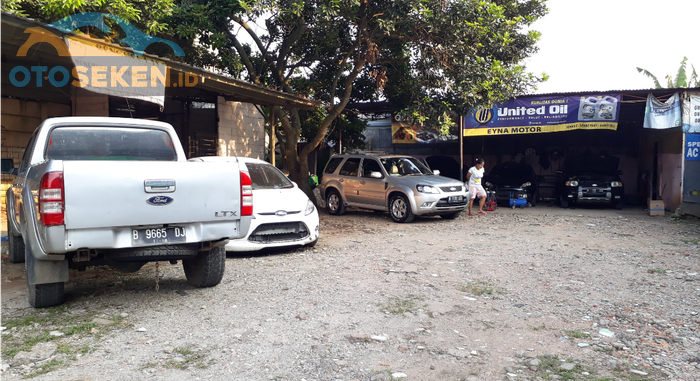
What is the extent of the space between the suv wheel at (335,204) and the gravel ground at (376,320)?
5.89 metres

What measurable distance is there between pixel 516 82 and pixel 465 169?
8.14 metres

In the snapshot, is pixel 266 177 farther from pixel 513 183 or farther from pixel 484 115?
pixel 513 183

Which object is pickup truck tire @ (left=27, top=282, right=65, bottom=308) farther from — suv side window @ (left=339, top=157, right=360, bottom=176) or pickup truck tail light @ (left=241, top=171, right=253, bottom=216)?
suv side window @ (left=339, top=157, right=360, bottom=176)

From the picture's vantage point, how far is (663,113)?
14172 millimetres

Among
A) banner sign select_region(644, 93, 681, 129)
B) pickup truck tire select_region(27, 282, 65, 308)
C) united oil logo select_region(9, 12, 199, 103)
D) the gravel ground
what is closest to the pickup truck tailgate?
the gravel ground

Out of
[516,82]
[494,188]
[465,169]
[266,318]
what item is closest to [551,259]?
[266,318]

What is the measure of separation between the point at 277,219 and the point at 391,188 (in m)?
5.32

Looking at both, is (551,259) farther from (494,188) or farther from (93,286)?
(494,188)

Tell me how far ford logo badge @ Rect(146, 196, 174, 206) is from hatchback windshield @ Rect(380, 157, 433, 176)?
340 inches

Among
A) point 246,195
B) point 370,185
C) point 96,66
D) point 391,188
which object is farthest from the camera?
point 370,185

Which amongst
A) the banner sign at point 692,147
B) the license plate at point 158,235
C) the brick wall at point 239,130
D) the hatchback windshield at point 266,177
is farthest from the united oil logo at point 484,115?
the license plate at point 158,235

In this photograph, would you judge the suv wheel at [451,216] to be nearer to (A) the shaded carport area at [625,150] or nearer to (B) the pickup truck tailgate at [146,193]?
(A) the shaded carport area at [625,150]

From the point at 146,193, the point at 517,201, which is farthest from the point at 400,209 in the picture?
the point at 146,193

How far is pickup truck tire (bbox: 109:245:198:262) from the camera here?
447 cm
